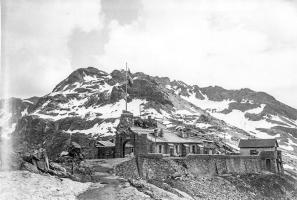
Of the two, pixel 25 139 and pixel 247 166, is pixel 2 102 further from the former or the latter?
pixel 25 139

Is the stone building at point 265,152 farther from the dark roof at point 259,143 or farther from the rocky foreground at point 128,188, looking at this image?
the rocky foreground at point 128,188

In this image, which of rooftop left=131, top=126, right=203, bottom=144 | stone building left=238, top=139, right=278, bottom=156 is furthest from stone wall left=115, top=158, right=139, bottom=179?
stone building left=238, top=139, right=278, bottom=156

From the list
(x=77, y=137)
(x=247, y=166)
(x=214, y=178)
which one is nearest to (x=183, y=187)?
(x=214, y=178)

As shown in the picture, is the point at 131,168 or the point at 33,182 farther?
the point at 131,168

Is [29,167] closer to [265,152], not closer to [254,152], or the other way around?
[265,152]

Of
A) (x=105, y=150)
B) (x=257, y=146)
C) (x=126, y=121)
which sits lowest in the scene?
(x=105, y=150)

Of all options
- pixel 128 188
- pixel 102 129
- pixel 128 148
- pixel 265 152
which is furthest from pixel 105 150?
pixel 102 129
